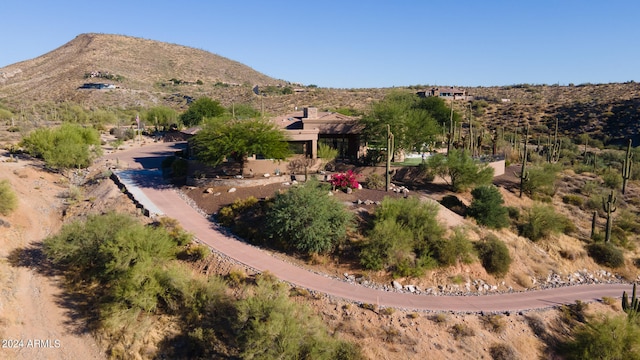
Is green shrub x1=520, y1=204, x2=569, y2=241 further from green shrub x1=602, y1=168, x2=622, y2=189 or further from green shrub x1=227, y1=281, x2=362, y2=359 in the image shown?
green shrub x1=227, y1=281, x2=362, y2=359

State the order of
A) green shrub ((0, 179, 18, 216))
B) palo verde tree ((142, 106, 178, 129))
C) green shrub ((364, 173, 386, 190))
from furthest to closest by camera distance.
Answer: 1. palo verde tree ((142, 106, 178, 129))
2. green shrub ((364, 173, 386, 190))
3. green shrub ((0, 179, 18, 216))

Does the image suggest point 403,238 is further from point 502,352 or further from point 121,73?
point 121,73

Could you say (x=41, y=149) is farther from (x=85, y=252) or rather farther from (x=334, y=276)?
(x=334, y=276)

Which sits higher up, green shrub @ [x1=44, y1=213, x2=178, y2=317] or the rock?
green shrub @ [x1=44, y1=213, x2=178, y2=317]

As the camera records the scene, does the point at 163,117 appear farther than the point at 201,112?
Yes

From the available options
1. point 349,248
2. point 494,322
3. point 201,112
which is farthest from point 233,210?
point 201,112

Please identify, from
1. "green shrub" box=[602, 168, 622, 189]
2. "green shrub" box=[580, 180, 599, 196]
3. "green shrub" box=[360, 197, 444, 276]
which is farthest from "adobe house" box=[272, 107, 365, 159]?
"green shrub" box=[602, 168, 622, 189]
